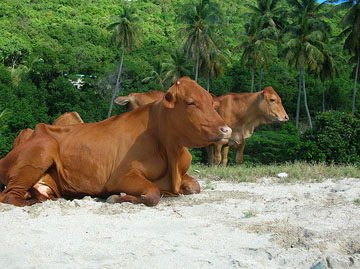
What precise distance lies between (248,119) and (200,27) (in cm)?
3266

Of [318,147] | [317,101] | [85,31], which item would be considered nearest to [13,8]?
[85,31]

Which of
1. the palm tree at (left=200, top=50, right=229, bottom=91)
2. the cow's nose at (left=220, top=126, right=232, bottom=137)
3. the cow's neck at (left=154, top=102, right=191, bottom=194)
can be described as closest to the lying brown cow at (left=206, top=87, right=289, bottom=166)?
the cow's neck at (left=154, top=102, right=191, bottom=194)

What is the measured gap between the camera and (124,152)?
5.25 m

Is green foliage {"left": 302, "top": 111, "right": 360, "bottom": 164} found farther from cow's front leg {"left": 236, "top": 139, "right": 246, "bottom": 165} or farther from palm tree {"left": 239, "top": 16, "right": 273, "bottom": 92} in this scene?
palm tree {"left": 239, "top": 16, "right": 273, "bottom": 92}

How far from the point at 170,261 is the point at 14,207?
239 centimetres

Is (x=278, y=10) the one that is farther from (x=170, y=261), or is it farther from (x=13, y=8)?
(x=170, y=261)

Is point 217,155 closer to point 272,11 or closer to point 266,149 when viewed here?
point 266,149

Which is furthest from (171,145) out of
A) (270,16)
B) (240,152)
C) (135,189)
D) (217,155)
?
(270,16)

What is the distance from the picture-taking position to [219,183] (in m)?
7.17

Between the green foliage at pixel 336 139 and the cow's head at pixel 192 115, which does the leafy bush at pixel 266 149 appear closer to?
the green foliage at pixel 336 139

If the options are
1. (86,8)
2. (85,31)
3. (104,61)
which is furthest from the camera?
(86,8)

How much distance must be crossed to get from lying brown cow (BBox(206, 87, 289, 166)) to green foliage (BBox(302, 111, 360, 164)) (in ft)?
13.6

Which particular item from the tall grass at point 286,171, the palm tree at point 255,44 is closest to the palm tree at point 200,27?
the palm tree at point 255,44

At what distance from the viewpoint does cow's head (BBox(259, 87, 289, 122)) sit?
Result: 1195 centimetres
